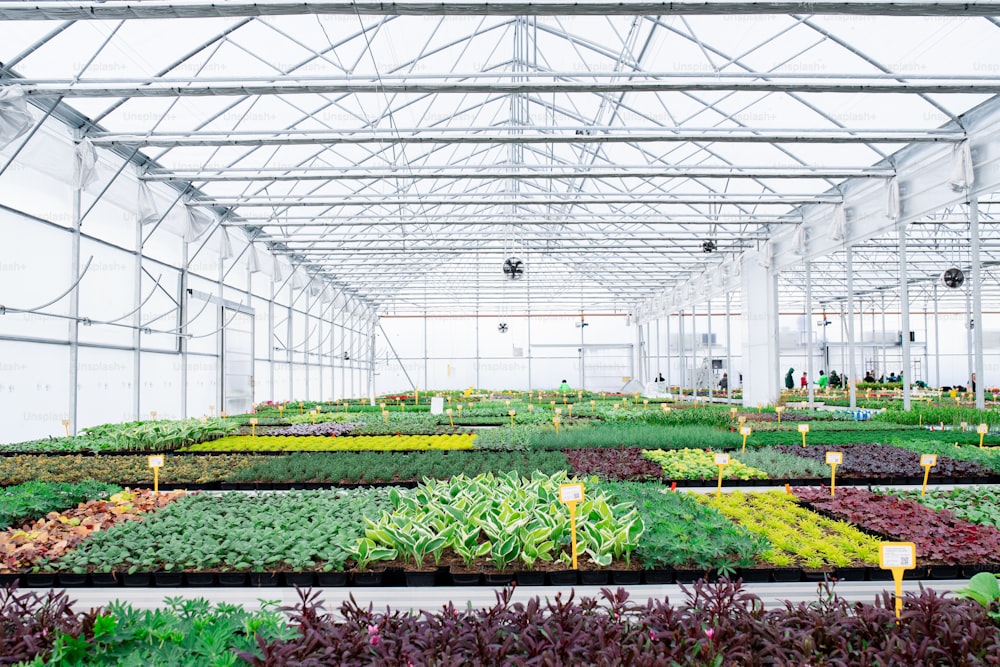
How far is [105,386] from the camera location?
39.1 feet

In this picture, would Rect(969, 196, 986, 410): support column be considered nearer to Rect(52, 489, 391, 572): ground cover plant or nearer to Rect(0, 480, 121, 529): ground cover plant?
Rect(52, 489, 391, 572): ground cover plant

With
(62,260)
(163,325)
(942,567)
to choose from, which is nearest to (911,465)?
(942,567)

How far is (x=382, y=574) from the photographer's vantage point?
3.70 meters

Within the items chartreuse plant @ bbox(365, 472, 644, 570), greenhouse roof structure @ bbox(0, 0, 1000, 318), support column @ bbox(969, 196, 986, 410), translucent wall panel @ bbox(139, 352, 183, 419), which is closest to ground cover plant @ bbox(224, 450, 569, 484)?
chartreuse plant @ bbox(365, 472, 644, 570)

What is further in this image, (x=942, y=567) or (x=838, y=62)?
(x=838, y=62)

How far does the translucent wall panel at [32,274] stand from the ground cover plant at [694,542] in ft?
30.7

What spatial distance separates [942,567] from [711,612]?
6.64 ft

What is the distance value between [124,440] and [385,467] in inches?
177

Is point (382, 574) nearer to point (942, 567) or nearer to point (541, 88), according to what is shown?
point (942, 567)

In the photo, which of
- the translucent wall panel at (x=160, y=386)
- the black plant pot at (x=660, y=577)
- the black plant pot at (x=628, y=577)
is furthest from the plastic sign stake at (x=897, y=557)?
the translucent wall panel at (x=160, y=386)

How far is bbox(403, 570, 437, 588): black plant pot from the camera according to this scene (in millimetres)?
3676

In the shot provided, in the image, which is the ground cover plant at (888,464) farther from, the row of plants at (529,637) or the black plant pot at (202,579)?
the black plant pot at (202,579)

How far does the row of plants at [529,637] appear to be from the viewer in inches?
88.0

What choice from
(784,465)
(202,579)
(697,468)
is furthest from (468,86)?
(202,579)
